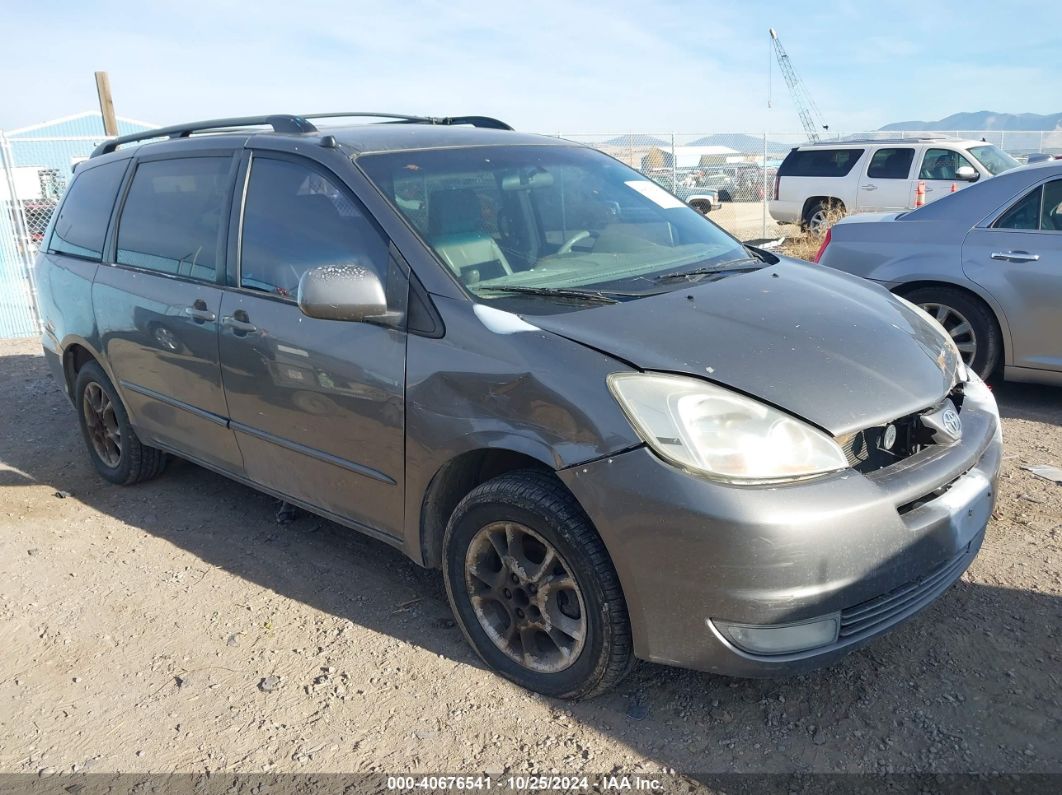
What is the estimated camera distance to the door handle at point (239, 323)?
351cm

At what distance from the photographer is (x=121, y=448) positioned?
190 inches

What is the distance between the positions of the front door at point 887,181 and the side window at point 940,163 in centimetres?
25

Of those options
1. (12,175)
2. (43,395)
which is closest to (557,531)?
(43,395)

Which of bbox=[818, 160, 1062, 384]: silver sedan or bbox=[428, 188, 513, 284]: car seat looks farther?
bbox=[818, 160, 1062, 384]: silver sedan

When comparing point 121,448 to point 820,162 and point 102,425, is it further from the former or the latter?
point 820,162

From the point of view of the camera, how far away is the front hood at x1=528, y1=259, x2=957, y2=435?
253 centimetres

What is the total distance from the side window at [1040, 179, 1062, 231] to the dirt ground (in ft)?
6.23

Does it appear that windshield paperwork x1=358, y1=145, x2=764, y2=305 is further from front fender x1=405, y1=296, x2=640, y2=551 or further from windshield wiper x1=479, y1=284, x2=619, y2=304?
front fender x1=405, y1=296, x2=640, y2=551

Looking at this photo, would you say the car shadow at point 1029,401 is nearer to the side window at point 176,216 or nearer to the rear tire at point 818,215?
the side window at point 176,216

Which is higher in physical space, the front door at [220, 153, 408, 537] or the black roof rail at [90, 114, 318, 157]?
the black roof rail at [90, 114, 318, 157]

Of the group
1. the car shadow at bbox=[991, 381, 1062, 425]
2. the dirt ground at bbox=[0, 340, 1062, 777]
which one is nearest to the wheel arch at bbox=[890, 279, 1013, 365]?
the car shadow at bbox=[991, 381, 1062, 425]

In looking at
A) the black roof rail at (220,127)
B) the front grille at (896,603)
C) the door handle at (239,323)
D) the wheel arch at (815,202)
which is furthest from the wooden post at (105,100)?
the front grille at (896,603)

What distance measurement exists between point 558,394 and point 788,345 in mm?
770

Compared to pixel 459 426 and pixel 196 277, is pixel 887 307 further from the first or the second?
pixel 196 277
